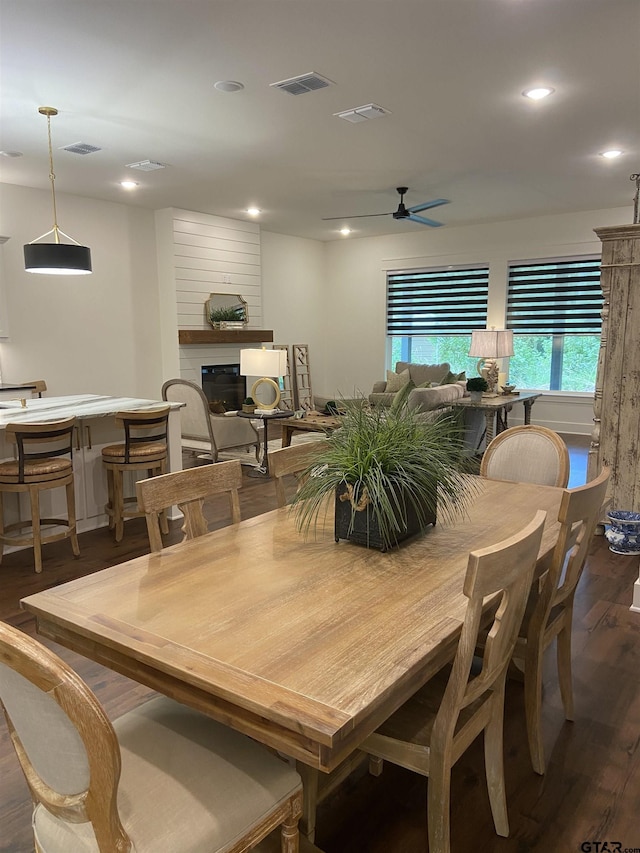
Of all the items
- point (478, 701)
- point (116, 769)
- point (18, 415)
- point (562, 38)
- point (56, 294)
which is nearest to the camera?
point (116, 769)

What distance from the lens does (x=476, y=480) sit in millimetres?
2592

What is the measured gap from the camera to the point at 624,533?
3.88 meters

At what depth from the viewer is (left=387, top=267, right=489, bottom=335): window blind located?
906 centimetres

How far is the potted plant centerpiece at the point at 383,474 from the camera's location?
181 centimetres

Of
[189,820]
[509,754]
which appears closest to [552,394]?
[509,754]

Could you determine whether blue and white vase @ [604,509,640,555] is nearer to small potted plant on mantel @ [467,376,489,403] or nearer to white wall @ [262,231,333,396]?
small potted plant on mantel @ [467,376,489,403]

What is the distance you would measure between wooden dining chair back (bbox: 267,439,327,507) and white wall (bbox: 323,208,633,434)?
6805 mm

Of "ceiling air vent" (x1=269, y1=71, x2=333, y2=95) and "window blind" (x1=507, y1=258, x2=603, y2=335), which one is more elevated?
"ceiling air vent" (x1=269, y1=71, x2=333, y2=95)

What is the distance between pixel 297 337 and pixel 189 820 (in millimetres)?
9197

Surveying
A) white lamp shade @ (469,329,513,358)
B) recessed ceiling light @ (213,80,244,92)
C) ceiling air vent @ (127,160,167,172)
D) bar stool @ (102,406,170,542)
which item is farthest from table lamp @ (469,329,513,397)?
recessed ceiling light @ (213,80,244,92)

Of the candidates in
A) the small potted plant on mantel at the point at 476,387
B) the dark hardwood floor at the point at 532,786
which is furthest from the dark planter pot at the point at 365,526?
the small potted plant on mantel at the point at 476,387

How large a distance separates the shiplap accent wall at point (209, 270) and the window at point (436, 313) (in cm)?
241

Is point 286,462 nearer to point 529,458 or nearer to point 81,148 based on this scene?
point 529,458

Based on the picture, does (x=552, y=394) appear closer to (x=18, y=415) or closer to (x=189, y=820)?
(x=18, y=415)
